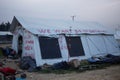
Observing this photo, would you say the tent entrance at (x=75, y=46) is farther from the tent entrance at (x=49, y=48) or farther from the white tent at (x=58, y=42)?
the tent entrance at (x=49, y=48)

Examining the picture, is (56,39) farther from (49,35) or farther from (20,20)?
(20,20)

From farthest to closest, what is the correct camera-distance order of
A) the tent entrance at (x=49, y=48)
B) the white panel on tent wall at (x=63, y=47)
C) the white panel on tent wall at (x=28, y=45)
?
the white panel on tent wall at (x=63, y=47) < the white panel on tent wall at (x=28, y=45) < the tent entrance at (x=49, y=48)

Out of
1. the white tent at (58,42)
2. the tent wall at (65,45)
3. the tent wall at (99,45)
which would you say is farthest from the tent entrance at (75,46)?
the tent wall at (99,45)

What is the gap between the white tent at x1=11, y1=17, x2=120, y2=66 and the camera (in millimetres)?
11656

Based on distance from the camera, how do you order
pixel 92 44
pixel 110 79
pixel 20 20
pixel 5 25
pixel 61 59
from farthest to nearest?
1. pixel 5 25
2. pixel 92 44
3. pixel 20 20
4. pixel 61 59
5. pixel 110 79

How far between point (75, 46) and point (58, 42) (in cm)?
148

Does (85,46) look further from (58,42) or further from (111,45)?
(111,45)

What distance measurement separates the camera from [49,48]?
39.0 feet

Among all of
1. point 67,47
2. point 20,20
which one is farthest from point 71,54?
point 20,20

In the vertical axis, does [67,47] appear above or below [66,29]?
below

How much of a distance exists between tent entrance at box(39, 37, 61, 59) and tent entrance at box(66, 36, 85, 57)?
3.27 feet

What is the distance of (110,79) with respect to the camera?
8.23 meters

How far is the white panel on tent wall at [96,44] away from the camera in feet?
46.5

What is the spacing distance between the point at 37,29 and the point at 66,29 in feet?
8.02
